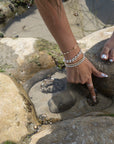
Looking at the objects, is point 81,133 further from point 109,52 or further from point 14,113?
point 109,52

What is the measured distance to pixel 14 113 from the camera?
1.94m

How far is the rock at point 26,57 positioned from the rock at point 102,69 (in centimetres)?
89

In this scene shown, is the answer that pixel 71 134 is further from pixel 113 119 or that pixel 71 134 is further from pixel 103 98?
pixel 103 98

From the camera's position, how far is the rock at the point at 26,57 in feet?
8.91

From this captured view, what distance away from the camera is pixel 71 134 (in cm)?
152

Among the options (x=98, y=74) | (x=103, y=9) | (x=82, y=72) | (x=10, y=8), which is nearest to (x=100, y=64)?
(x=98, y=74)

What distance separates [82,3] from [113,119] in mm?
4247

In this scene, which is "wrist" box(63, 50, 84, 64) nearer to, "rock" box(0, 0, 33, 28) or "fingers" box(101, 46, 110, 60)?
"fingers" box(101, 46, 110, 60)

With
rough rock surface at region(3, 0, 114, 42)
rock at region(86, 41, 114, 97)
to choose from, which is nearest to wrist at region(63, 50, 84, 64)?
rock at region(86, 41, 114, 97)

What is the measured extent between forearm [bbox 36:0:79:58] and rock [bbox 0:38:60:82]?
50.1 inches

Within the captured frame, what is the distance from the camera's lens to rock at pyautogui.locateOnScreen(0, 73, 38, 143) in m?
1.78

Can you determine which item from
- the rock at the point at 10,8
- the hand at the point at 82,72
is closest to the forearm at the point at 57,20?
the hand at the point at 82,72

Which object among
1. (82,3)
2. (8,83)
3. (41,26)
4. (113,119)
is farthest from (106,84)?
(82,3)

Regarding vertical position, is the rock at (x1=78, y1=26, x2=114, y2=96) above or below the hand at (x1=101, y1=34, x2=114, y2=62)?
below
